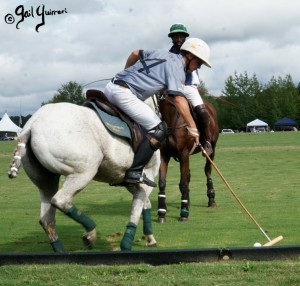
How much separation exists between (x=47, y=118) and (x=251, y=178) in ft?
44.6

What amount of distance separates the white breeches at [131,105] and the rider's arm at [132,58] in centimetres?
73

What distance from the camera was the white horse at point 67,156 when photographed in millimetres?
7402

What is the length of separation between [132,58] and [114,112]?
107cm

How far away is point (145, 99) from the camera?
28.3 feet

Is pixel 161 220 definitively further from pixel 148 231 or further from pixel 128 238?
pixel 128 238

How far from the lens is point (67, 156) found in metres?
7.42

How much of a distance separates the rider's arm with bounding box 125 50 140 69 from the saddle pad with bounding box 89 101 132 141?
1.11 meters

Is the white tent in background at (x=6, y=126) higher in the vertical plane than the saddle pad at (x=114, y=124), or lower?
lower

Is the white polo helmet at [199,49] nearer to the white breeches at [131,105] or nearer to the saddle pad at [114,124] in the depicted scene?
the white breeches at [131,105]

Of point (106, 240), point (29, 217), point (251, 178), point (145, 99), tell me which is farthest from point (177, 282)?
point (251, 178)

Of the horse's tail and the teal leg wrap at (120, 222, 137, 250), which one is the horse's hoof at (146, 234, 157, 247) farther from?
the horse's tail

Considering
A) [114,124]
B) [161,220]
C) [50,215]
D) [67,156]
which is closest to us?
[67,156]

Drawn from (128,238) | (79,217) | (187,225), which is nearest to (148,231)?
(128,238)

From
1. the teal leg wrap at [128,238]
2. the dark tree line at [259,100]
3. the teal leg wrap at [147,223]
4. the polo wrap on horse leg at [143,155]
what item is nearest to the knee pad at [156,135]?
the polo wrap on horse leg at [143,155]
